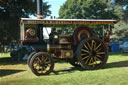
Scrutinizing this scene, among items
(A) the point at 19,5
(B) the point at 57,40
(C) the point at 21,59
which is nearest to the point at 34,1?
(A) the point at 19,5

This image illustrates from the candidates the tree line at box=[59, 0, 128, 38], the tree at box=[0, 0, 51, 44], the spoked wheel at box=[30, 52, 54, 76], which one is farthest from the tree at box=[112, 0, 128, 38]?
the spoked wheel at box=[30, 52, 54, 76]

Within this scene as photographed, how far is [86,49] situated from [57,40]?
1457mm

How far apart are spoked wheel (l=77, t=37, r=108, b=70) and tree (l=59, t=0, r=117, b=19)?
22975 mm

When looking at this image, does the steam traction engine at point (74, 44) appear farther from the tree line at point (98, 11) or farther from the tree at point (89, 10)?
the tree at point (89, 10)

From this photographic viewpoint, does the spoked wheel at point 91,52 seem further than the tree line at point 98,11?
No

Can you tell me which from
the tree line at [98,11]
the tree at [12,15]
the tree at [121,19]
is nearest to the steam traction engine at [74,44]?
the tree at [12,15]

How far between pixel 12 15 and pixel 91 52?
1035cm

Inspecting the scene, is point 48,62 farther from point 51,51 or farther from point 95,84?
point 95,84

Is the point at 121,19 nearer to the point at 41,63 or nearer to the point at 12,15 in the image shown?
the point at 12,15

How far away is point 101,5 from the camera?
110ft

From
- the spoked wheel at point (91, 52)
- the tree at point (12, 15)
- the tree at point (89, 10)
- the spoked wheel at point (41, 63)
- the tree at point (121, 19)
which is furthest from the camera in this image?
the tree at point (121, 19)

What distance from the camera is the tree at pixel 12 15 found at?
1581 centimetres

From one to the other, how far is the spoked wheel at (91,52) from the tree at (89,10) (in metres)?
23.0

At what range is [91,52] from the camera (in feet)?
28.9
